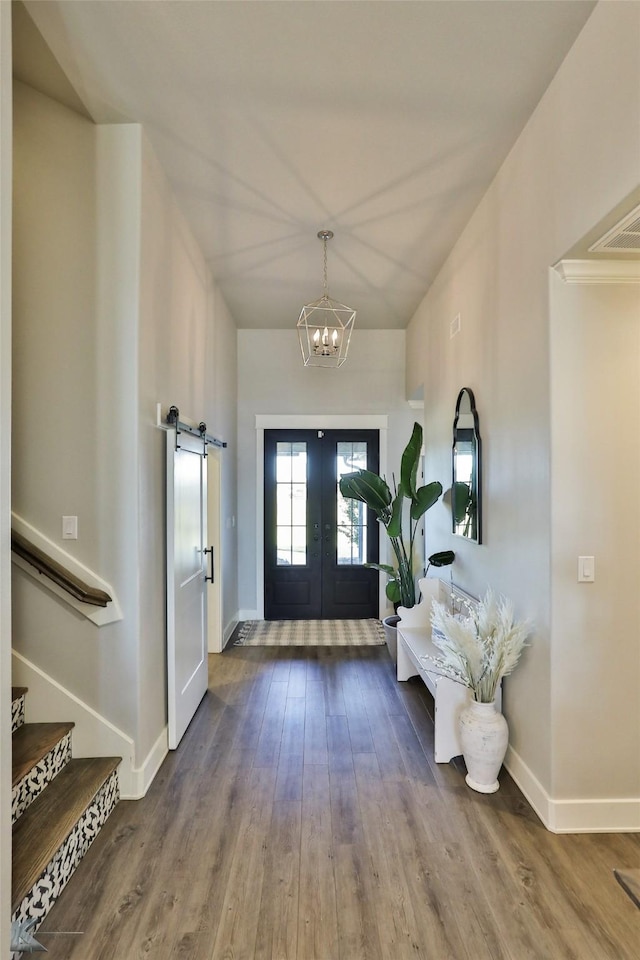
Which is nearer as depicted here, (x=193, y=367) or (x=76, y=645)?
(x=76, y=645)

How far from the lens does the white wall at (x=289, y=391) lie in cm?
576

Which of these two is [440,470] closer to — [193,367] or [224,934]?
[193,367]

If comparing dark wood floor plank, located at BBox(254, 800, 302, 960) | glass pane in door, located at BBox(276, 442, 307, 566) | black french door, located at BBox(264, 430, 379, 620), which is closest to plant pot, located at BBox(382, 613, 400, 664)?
black french door, located at BBox(264, 430, 379, 620)

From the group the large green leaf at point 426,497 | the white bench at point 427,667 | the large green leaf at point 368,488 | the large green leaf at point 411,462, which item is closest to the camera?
the white bench at point 427,667

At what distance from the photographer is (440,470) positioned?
4180 mm

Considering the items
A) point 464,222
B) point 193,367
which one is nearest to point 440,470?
point 464,222

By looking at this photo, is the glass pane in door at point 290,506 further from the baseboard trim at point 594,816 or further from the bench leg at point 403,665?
the baseboard trim at point 594,816

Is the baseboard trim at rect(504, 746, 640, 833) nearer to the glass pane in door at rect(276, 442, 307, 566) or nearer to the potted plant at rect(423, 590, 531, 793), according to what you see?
the potted plant at rect(423, 590, 531, 793)

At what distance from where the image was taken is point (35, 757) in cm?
214

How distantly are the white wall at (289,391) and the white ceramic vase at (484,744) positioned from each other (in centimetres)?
349

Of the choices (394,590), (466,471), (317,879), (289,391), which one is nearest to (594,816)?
(317,879)

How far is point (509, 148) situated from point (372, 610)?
14.9 ft

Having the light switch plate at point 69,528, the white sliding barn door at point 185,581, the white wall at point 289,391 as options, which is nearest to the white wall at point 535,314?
the white sliding barn door at point 185,581

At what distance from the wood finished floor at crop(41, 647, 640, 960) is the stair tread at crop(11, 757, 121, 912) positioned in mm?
206
